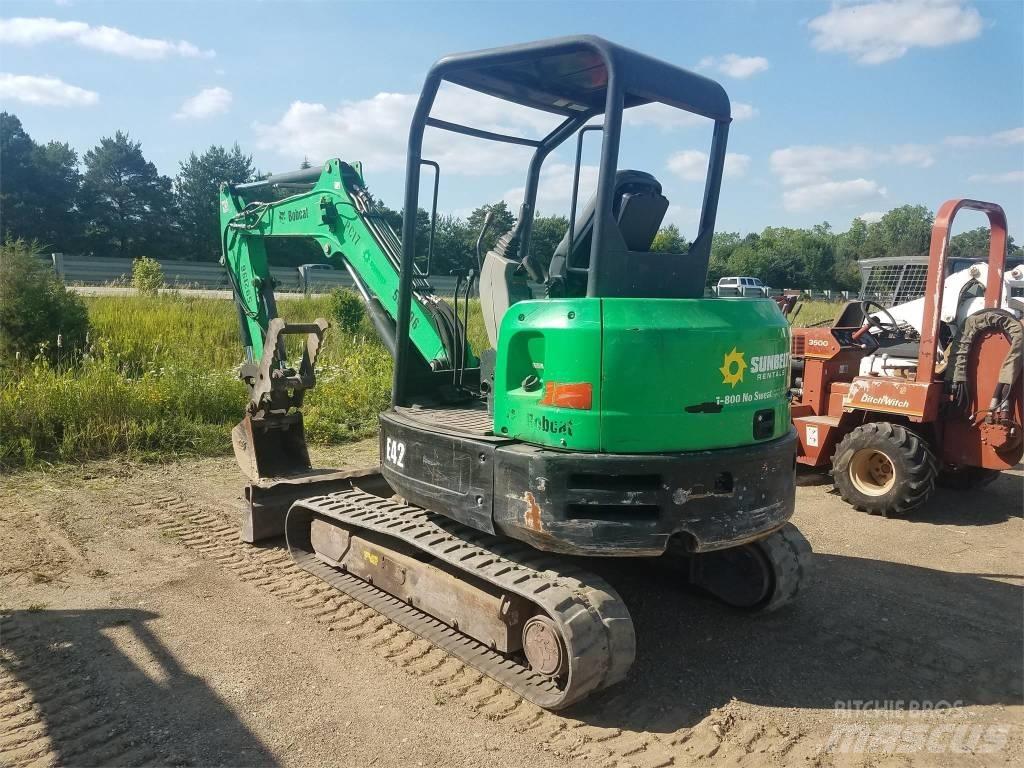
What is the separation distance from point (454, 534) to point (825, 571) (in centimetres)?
284

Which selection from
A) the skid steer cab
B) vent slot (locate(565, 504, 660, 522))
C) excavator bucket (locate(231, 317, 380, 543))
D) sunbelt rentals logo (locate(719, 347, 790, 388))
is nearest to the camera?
vent slot (locate(565, 504, 660, 522))

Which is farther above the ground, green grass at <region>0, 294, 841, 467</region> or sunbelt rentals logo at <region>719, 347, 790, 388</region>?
sunbelt rentals logo at <region>719, 347, 790, 388</region>

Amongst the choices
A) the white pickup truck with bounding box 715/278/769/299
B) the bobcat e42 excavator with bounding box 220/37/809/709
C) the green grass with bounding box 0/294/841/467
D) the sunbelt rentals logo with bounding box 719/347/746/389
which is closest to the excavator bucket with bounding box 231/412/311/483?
the bobcat e42 excavator with bounding box 220/37/809/709

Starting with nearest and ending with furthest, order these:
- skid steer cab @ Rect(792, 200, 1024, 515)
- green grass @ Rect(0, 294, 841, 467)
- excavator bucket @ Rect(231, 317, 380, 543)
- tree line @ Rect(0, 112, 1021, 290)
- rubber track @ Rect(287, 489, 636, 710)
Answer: rubber track @ Rect(287, 489, 636, 710)
excavator bucket @ Rect(231, 317, 380, 543)
skid steer cab @ Rect(792, 200, 1024, 515)
green grass @ Rect(0, 294, 841, 467)
tree line @ Rect(0, 112, 1021, 290)

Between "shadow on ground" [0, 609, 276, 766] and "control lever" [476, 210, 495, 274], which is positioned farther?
"control lever" [476, 210, 495, 274]

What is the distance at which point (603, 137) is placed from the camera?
350 centimetres

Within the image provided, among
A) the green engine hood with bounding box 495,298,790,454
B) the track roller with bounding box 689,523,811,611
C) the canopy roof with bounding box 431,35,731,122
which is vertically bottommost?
the track roller with bounding box 689,523,811,611

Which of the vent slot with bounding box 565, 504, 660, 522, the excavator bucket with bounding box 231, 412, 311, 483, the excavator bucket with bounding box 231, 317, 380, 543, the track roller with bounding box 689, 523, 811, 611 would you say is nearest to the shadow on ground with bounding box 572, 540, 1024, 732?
the track roller with bounding box 689, 523, 811, 611

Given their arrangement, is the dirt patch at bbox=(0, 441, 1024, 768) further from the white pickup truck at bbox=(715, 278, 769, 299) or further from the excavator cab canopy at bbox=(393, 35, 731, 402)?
the white pickup truck at bbox=(715, 278, 769, 299)

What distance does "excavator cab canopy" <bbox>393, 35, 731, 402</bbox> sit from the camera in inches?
140

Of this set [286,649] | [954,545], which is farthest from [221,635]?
[954,545]

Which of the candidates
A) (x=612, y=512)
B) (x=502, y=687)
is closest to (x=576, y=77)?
(x=612, y=512)

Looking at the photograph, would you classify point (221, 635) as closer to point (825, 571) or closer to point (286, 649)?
point (286, 649)

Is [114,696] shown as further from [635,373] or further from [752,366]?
[752,366]
